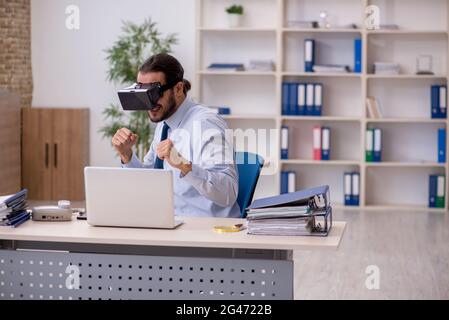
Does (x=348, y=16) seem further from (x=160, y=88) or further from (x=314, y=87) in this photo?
(x=160, y=88)

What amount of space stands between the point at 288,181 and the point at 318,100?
0.87 metres

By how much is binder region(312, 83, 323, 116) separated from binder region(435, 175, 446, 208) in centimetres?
135

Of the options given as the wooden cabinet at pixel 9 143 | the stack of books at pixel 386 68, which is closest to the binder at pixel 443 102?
the stack of books at pixel 386 68

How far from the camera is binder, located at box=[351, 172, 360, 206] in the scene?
8.79 metres

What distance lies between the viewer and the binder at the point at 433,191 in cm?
869

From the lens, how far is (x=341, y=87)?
8.98 m

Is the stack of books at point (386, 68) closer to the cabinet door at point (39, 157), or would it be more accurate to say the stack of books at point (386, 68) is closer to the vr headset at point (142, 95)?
the cabinet door at point (39, 157)

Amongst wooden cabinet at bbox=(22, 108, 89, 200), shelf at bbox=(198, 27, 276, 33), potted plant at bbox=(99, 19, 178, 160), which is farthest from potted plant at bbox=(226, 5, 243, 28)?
wooden cabinet at bbox=(22, 108, 89, 200)

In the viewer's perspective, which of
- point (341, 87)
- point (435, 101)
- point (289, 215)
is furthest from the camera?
point (341, 87)

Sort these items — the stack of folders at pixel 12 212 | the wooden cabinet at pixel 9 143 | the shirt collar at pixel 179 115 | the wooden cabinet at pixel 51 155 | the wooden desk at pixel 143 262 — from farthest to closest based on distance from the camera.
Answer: the wooden cabinet at pixel 51 155 < the wooden cabinet at pixel 9 143 < the shirt collar at pixel 179 115 < the stack of folders at pixel 12 212 < the wooden desk at pixel 143 262

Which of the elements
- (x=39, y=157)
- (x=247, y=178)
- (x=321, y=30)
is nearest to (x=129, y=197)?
(x=247, y=178)

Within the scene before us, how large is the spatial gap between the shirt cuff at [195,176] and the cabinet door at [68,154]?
533 cm

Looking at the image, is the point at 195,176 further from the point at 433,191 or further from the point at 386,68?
the point at 433,191

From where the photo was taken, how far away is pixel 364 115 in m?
8.73
